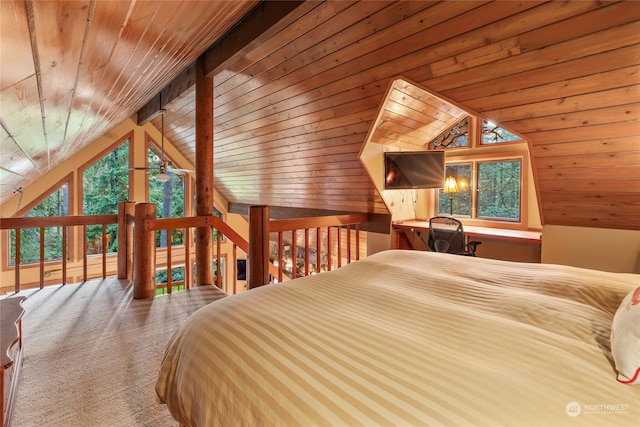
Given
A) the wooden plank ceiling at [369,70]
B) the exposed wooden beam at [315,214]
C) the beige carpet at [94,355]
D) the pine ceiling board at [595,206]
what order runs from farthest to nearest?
the exposed wooden beam at [315,214], the pine ceiling board at [595,206], the beige carpet at [94,355], the wooden plank ceiling at [369,70]

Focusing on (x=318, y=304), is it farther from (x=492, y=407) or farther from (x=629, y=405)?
(x=629, y=405)

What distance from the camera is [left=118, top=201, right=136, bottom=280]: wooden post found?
3.44 metres

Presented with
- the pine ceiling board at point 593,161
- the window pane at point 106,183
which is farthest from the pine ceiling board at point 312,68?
the window pane at point 106,183

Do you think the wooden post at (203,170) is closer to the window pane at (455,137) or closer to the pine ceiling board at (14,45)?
the pine ceiling board at (14,45)

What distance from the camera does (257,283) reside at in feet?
9.20

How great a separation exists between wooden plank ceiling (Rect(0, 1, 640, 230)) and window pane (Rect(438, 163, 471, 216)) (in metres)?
1.07

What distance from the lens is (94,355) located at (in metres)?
1.91

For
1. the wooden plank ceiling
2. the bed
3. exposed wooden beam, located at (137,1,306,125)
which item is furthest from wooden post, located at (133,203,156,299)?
the bed

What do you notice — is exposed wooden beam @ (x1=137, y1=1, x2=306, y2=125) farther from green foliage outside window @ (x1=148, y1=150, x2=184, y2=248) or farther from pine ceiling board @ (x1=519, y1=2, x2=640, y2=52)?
green foliage outside window @ (x1=148, y1=150, x2=184, y2=248)

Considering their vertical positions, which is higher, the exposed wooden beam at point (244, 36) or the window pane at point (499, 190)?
the exposed wooden beam at point (244, 36)

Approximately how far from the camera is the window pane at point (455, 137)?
13.9ft

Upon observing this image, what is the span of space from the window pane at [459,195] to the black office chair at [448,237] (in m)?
0.84

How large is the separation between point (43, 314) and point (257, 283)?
1.76 metres

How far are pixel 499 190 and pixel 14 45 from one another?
15.0 ft
